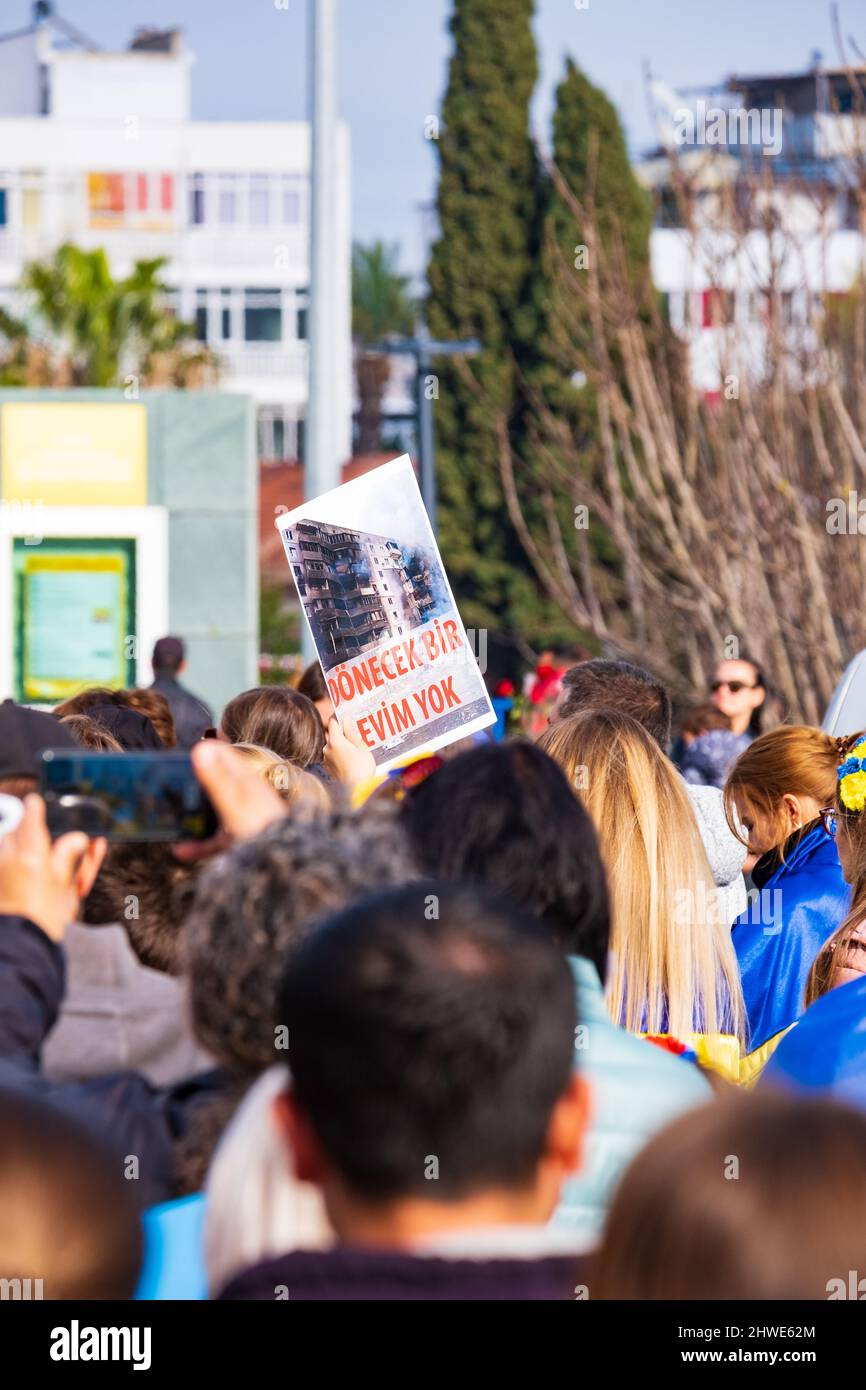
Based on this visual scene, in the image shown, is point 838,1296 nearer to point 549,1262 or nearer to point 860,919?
point 549,1262

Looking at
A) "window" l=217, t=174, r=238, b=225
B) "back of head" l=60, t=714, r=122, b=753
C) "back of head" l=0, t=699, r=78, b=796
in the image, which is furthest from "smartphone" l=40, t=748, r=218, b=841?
"window" l=217, t=174, r=238, b=225

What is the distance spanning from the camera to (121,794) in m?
2.34

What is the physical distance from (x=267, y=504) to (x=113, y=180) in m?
10.7

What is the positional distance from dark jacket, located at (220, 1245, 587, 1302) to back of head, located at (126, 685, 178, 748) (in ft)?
12.8

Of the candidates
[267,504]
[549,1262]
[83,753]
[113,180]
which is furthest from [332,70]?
[113,180]

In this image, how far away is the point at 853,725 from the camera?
637 centimetres

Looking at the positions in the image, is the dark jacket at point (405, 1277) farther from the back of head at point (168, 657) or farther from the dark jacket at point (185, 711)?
the back of head at point (168, 657)

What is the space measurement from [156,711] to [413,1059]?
14.0 ft

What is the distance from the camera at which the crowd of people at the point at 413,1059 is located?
1.55 meters

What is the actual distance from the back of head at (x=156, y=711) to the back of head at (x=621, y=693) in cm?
125

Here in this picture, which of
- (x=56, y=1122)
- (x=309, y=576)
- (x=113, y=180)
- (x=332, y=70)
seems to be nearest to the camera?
(x=56, y=1122)

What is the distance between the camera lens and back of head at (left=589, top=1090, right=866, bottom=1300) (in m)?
1.51

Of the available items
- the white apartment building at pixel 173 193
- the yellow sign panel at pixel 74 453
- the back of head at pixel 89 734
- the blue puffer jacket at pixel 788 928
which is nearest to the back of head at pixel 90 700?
the back of head at pixel 89 734

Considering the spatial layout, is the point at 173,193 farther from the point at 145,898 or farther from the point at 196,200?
the point at 145,898
